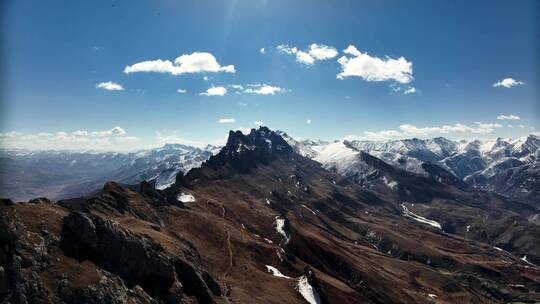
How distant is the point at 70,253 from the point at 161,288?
16.4 meters

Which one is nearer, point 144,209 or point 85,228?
point 85,228

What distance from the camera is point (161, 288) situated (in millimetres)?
75375

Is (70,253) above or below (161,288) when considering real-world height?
above

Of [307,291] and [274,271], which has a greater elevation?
[274,271]

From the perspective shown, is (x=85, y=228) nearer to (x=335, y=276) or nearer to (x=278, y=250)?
(x=278, y=250)

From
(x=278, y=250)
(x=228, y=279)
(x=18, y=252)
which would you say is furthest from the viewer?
(x=278, y=250)

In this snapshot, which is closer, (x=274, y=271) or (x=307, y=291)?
(x=307, y=291)

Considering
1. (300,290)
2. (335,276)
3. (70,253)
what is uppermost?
(70,253)

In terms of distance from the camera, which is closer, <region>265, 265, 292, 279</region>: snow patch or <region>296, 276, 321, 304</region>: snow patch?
<region>296, 276, 321, 304</region>: snow patch

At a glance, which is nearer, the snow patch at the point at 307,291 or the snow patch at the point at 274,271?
the snow patch at the point at 307,291

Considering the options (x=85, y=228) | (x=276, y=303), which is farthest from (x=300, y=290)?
(x=85, y=228)

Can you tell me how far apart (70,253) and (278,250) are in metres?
98.9

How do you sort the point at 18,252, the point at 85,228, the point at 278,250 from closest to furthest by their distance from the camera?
1. the point at 18,252
2. the point at 85,228
3. the point at 278,250

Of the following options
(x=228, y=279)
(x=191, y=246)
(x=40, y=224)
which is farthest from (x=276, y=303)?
(x=40, y=224)
